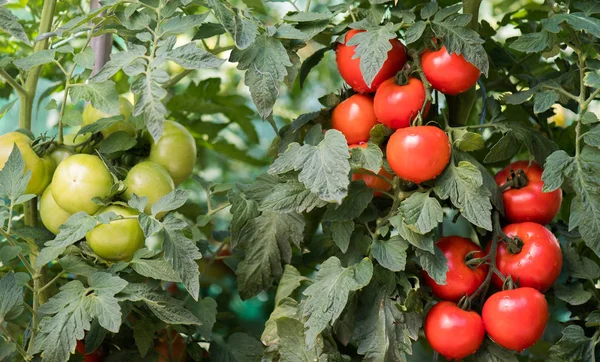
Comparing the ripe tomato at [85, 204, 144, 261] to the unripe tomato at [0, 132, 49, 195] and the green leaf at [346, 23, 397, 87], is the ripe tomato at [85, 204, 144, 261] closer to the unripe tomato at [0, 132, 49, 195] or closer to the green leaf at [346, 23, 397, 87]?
the unripe tomato at [0, 132, 49, 195]

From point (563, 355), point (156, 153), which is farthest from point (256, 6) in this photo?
point (563, 355)

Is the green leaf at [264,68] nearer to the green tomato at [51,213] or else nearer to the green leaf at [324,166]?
the green leaf at [324,166]

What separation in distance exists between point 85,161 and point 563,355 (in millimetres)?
503

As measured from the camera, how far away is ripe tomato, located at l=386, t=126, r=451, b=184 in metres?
0.61

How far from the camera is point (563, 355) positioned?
0.66 metres

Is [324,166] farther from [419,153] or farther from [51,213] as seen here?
[51,213]

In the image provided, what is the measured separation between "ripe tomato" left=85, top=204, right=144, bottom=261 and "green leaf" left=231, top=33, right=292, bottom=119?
178 mm

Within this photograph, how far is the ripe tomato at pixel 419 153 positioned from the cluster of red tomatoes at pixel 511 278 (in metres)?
0.10

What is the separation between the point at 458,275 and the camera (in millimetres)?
654

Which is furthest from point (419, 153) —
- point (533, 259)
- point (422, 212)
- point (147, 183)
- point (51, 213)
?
point (51, 213)

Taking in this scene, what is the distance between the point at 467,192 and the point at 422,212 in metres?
0.04

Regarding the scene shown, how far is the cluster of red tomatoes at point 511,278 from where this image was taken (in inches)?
24.2

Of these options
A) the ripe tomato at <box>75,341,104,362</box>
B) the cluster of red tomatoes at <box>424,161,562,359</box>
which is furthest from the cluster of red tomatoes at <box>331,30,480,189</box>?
the ripe tomato at <box>75,341,104,362</box>

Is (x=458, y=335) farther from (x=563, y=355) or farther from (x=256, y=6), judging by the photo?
(x=256, y=6)
